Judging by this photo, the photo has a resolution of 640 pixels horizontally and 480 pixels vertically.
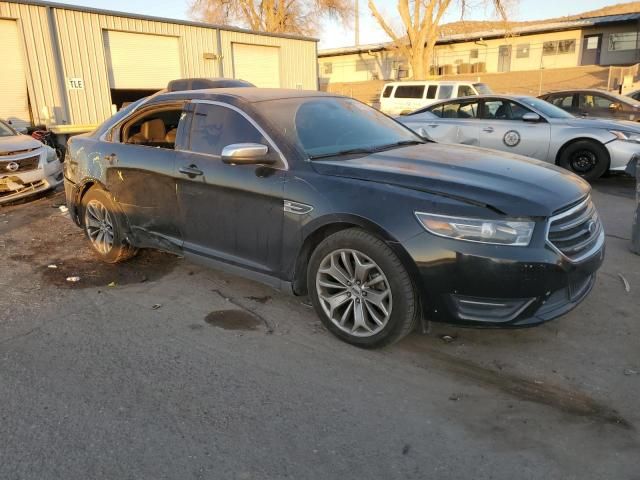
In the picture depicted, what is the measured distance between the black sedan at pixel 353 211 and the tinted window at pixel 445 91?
13.2m

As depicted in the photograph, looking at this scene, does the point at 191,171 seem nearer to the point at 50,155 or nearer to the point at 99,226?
the point at 99,226

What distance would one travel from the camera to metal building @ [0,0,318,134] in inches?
608

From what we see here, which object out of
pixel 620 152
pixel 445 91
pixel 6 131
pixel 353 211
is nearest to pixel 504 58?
pixel 445 91

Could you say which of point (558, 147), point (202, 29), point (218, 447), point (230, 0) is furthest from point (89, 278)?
point (230, 0)

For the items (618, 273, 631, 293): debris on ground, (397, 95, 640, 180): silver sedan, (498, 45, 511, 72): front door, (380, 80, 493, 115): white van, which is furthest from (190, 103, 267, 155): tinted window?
(498, 45, 511, 72): front door

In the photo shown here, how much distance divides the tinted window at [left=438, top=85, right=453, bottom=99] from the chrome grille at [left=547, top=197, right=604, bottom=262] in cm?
1445

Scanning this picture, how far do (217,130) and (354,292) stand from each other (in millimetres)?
1753

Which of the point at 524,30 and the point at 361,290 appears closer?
the point at 361,290

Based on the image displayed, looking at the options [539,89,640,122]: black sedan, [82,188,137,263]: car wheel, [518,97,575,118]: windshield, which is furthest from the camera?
[539,89,640,122]: black sedan

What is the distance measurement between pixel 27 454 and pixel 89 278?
268cm

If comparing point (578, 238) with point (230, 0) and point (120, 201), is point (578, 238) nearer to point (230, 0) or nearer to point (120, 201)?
point (120, 201)

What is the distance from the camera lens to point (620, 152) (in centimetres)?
847

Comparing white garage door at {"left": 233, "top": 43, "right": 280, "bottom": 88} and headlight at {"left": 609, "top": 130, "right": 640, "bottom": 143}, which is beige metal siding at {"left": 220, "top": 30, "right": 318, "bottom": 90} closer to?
white garage door at {"left": 233, "top": 43, "right": 280, "bottom": 88}

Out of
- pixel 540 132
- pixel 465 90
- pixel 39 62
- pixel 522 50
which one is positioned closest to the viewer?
pixel 540 132
